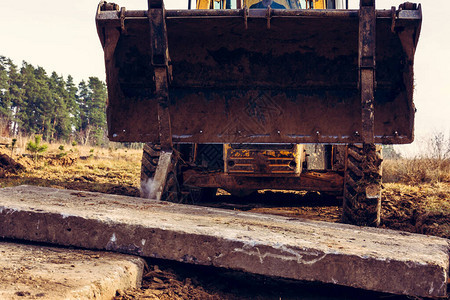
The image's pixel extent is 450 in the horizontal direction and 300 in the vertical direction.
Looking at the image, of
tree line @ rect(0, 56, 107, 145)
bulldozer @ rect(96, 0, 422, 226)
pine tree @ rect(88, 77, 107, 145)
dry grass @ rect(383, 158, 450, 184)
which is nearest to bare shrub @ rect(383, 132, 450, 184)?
dry grass @ rect(383, 158, 450, 184)

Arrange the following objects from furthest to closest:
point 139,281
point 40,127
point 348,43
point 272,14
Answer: point 40,127 → point 348,43 → point 272,14 → point 139,281

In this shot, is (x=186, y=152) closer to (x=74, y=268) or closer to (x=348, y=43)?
(x=348, y=43)

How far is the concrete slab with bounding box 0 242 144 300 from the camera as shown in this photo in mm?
1823

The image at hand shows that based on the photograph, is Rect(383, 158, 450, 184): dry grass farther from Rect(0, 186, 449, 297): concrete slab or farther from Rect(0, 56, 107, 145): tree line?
Rect(0, 56, 107, 145): tree line

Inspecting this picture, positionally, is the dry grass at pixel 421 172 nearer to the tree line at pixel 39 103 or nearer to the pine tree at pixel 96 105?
the tree line at pixel 39 103

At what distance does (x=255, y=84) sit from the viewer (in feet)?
14.5

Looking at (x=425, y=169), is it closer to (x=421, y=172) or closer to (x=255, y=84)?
(x=421, y=172)

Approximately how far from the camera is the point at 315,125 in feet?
14.5

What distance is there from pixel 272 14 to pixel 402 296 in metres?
2.55

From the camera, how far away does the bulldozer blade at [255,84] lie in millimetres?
4156

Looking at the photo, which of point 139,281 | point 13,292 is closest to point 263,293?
point 139,281

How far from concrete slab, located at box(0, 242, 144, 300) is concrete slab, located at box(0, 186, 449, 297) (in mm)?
118

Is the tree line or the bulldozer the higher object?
the tree line

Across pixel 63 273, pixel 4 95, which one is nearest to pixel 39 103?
pixel 4 95
